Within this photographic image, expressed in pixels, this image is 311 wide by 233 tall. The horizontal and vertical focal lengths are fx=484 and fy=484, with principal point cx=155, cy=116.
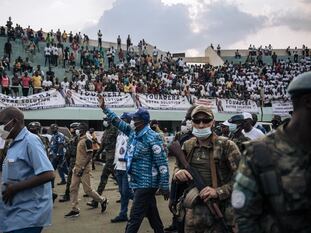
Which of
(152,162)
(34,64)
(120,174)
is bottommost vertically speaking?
(120,174)

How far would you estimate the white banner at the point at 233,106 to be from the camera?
25266 millimetres

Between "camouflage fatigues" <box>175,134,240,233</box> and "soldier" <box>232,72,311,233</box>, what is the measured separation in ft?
5.12

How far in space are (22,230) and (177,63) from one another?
104 ft

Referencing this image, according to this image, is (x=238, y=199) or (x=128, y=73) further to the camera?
(x=128, y=73)

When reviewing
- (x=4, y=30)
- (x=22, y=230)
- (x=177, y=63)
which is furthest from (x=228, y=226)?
(x=177, y=63)

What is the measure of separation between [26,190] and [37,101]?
16.2 meters

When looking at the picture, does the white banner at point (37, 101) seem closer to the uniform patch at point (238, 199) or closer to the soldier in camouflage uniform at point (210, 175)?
the soldier in camouflage uniform at point (210, 175)

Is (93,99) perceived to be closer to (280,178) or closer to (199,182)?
(199,182)

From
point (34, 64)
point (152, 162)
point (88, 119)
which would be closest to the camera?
point (152, 162)

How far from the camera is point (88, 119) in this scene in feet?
69.5

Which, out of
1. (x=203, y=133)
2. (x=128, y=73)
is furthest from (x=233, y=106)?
(x=203, y=133)

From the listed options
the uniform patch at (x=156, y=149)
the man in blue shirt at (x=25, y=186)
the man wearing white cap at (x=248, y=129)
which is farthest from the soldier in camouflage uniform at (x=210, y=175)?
the man wearing white cap at (x=248, y=129)

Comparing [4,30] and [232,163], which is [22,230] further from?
[4,30]

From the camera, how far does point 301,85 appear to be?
2223 millimetres
